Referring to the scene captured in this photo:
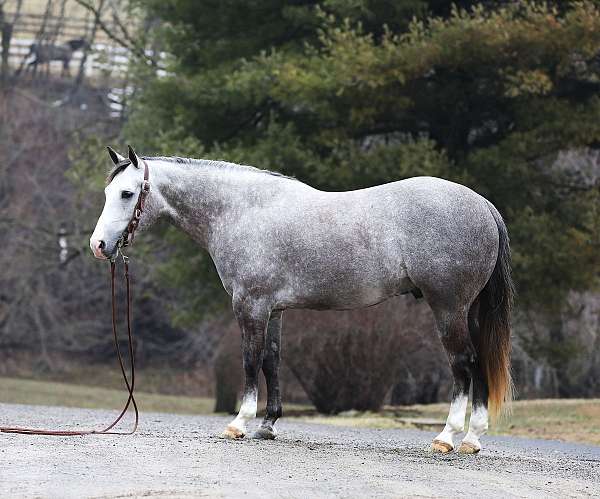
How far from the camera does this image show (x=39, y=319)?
3053 centimetres

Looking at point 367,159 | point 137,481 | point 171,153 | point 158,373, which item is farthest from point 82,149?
point 137,481

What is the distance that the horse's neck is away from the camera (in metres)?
8.29

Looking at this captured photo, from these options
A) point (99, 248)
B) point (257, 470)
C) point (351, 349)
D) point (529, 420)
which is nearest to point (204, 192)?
point (99, 248)

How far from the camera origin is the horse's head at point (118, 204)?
7.92m

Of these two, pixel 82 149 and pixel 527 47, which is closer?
pixel 527 47

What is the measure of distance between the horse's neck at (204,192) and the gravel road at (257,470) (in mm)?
1620

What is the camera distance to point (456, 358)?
7.80 m

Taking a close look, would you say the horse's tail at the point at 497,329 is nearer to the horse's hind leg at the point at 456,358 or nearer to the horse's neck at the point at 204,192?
the horse's hind leg at the point at 456,358

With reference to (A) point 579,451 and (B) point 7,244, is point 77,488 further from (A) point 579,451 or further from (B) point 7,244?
(B) point 7,244

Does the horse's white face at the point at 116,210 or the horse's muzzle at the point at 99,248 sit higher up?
the horse's white face at the point at 116,210

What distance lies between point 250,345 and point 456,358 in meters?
1.47

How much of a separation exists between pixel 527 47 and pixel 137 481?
1080 cm

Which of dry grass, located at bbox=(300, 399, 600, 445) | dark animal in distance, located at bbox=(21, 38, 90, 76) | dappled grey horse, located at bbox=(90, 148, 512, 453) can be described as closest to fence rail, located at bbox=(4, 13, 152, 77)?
dark animal in distance, located at bbox=(21, 38, 90, 76)

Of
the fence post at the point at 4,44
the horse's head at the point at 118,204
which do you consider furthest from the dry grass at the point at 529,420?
the fence post at the point at 4,44
